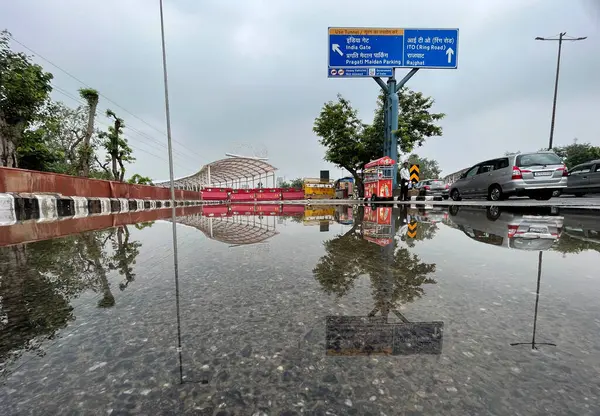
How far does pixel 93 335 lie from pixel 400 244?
3260 mm

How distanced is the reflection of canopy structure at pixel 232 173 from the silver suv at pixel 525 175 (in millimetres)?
29819

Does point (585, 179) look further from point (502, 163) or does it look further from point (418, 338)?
point (418, 338)

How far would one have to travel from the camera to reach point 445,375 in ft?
3.29

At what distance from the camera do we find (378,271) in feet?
7.68

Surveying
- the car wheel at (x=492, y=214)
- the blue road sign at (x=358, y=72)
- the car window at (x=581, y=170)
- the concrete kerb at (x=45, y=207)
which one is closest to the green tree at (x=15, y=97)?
the concrete kerb at (x=45, y=207)

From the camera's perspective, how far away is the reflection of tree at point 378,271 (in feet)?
5.97

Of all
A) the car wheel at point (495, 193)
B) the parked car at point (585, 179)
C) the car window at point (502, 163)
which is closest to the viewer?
the car window at point (502, 163)

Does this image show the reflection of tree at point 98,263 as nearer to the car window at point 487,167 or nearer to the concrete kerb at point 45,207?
the concrete kerb at point 45,207

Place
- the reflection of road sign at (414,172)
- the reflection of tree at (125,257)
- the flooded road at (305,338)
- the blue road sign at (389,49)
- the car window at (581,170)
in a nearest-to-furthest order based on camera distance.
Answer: the flooded road at (305,338) < the reflection of tree at (125,257) < the car window at (581,170) < the blue road sign at (389,49) < the reflection of road sign at (414,172)

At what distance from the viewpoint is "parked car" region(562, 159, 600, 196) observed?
11.8 metres

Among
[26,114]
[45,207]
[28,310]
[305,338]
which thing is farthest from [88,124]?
[305,338]

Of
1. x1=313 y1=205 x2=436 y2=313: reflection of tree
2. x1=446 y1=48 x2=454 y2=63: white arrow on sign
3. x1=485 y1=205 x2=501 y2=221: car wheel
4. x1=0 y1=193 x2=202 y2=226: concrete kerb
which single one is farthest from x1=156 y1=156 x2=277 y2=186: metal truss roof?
x1=313 y1=205 x2=436 y2=313: reflection of tree

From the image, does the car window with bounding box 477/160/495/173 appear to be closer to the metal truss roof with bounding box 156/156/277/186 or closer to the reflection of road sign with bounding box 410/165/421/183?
the reflection of road sign with bounding box 410/165/421/183

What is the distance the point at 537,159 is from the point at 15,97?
31315 millimetres
